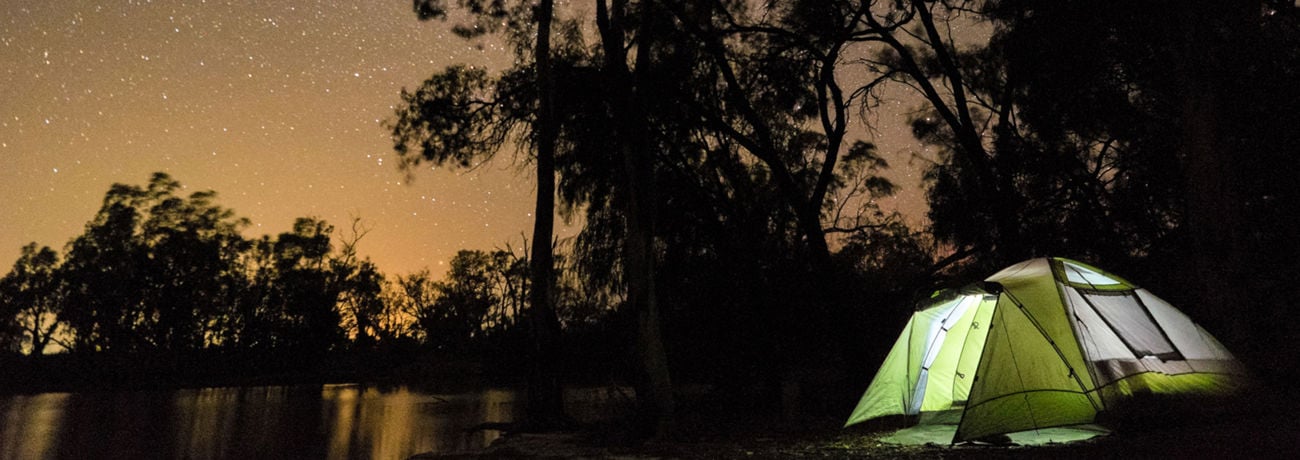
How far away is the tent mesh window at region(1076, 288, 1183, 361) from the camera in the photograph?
28.2 ft

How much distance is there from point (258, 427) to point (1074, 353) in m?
13.5

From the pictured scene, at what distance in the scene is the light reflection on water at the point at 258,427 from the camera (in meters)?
11.9

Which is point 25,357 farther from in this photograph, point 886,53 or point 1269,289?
point 1269,289

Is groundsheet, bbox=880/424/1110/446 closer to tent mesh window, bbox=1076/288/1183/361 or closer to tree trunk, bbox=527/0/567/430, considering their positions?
tent mesh window, bbox=1076/288/1183/361

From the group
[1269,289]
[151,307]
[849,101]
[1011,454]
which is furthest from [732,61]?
[151,307]

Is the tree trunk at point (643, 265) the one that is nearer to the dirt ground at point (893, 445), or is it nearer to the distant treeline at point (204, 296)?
the dirt ground at point (893, 445)

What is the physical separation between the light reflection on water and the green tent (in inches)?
226

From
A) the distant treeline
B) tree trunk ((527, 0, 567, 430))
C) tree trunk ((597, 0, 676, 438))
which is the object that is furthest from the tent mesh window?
the distant treeline

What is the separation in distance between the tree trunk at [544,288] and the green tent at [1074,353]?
5685mm

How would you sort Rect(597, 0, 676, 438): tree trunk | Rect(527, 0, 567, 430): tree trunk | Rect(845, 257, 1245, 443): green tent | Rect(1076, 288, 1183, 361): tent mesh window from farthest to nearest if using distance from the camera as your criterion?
Rect(527, 0, 567, 430): tree trunk, Rect(597, 0, 676, 438): tree trunk, Rect(1076, 288, 1183, 361): tent mesh window, Rect(845, 257, 1245, 443): green tent

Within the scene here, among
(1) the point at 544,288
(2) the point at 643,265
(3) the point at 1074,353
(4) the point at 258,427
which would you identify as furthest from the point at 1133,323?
(4) the point at 258,427

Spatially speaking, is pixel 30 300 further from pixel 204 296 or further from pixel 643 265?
pixel 643 265

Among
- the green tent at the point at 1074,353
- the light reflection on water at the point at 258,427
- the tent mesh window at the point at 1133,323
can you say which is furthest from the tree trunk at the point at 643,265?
the tent mesh window at the point at 1133,323

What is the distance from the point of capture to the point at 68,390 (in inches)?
1475
